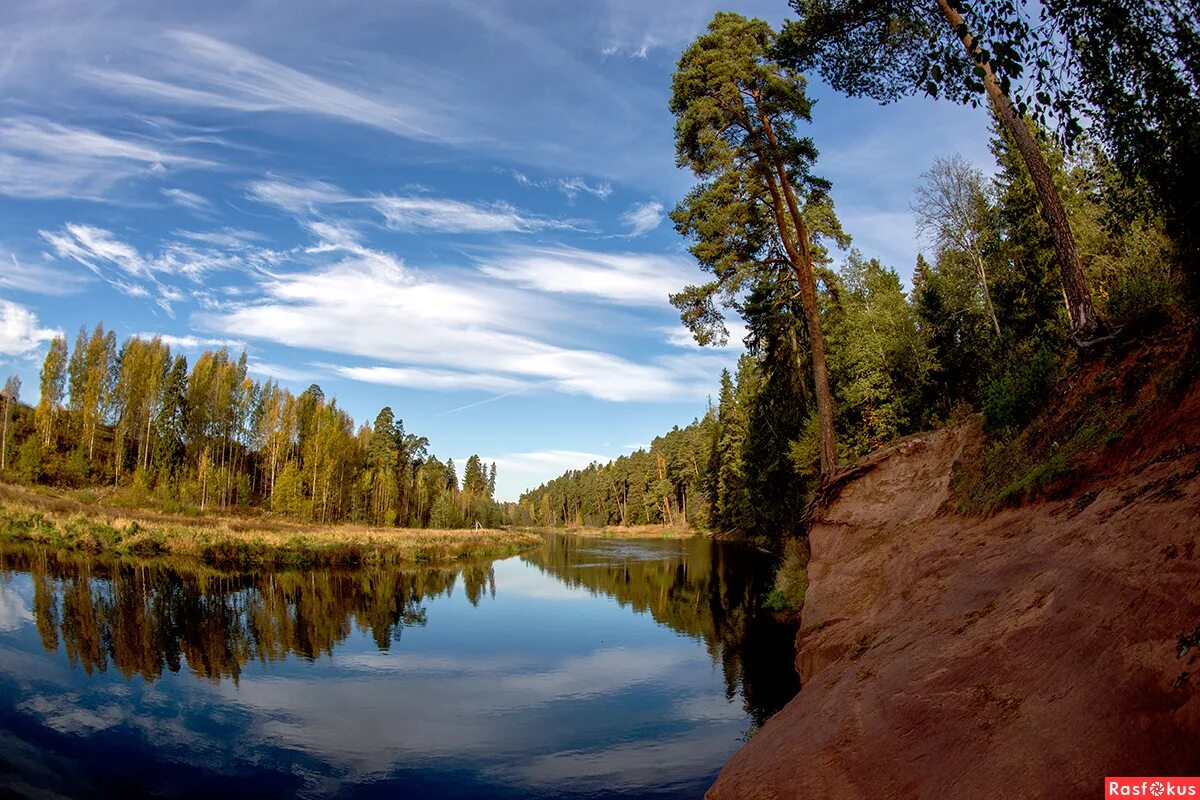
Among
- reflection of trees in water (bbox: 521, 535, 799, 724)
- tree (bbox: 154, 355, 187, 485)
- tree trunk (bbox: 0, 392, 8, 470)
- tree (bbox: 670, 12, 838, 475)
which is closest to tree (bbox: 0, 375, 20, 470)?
tree trunk (bbox: 0, 392, 8, 470)

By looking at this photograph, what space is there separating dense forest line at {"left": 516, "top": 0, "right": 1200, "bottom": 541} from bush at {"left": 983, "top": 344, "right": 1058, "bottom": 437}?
0.13 feet

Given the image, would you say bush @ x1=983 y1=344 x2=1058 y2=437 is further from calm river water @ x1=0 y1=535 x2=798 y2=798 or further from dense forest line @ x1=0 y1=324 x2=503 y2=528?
dense forest line @ x1=0 y1=324 x2=503 y2=528

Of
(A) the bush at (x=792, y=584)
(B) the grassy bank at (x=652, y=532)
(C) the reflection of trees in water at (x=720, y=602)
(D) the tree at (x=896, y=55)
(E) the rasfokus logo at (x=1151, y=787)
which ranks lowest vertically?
(B) the grassy bank at (x=652, y=532)

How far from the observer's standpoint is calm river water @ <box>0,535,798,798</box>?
27.4 feet

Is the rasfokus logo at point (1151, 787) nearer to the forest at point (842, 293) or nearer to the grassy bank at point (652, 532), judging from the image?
the forest at point (842, 293)

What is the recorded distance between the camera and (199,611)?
18.6 meters

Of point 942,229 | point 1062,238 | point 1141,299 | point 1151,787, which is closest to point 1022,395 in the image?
point 1141,299

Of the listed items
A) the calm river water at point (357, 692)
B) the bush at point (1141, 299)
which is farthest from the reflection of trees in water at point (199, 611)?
the bush at point (1141, 299)

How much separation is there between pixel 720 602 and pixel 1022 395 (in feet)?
49.6

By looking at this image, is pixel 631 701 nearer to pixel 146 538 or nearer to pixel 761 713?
pixel 761 713

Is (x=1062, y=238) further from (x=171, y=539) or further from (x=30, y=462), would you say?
(x=30, y=462)

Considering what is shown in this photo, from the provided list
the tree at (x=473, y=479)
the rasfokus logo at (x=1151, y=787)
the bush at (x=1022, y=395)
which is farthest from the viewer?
the tree at (x=473, y=479)

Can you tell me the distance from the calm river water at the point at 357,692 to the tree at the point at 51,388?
158ft

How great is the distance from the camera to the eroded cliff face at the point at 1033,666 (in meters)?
3.60
